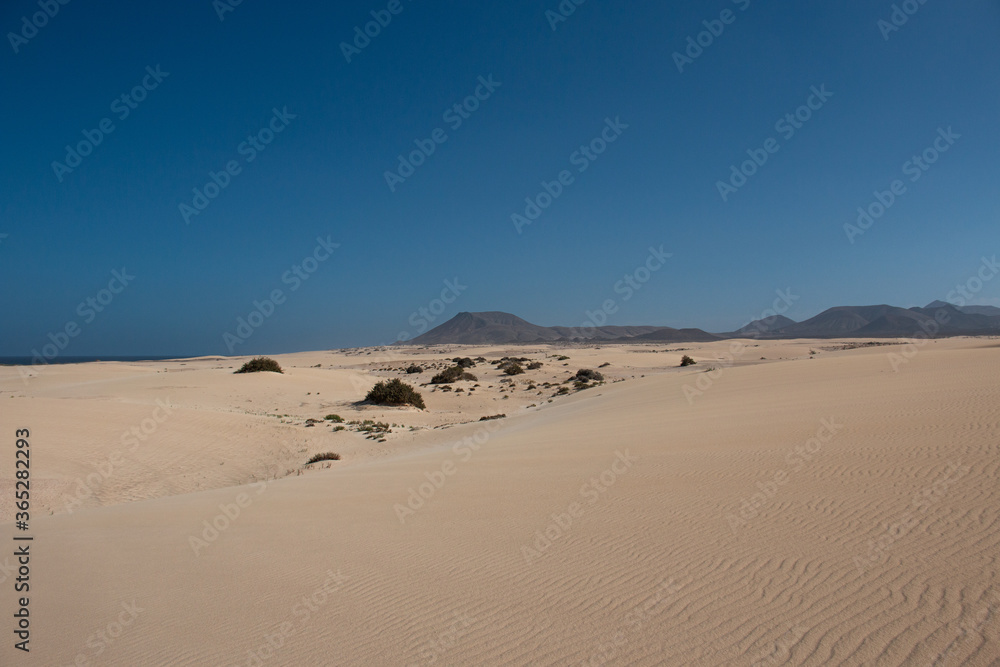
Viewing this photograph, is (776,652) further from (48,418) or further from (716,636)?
(48,418)

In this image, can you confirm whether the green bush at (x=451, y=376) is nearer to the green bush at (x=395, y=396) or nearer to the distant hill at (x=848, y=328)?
the green bush at (x=395, y=396)

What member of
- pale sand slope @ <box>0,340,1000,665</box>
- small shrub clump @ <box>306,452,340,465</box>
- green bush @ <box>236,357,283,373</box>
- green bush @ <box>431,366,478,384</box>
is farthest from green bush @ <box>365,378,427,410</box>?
pale sand slope @ <box>0,340,1000,665</box>

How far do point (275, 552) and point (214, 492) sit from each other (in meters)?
→ 5.37

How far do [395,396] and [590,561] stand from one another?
21.6 metres

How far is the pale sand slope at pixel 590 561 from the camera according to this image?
3471 mm

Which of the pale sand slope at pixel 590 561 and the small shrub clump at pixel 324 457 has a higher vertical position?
the small shrub clump at pixel 324 457

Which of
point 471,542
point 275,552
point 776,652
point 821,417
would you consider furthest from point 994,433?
point 275,552

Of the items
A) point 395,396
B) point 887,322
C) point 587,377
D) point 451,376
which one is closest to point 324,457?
point 395,396

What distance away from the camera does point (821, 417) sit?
10.8 meters

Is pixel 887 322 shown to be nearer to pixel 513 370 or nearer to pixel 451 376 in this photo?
pixel 513 370

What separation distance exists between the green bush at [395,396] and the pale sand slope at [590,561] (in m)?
15.1

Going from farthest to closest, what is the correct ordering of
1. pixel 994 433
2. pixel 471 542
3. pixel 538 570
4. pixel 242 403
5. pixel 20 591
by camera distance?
1. pixel 242 403
2. pixel 994 433
3. pixel 471 542
4. pixel 20 591
5. pixel 538 570

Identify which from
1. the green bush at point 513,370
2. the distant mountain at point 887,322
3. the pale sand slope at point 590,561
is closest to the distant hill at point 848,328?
the distant mountain at point 887,322

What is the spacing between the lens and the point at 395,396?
2555 centimetres
